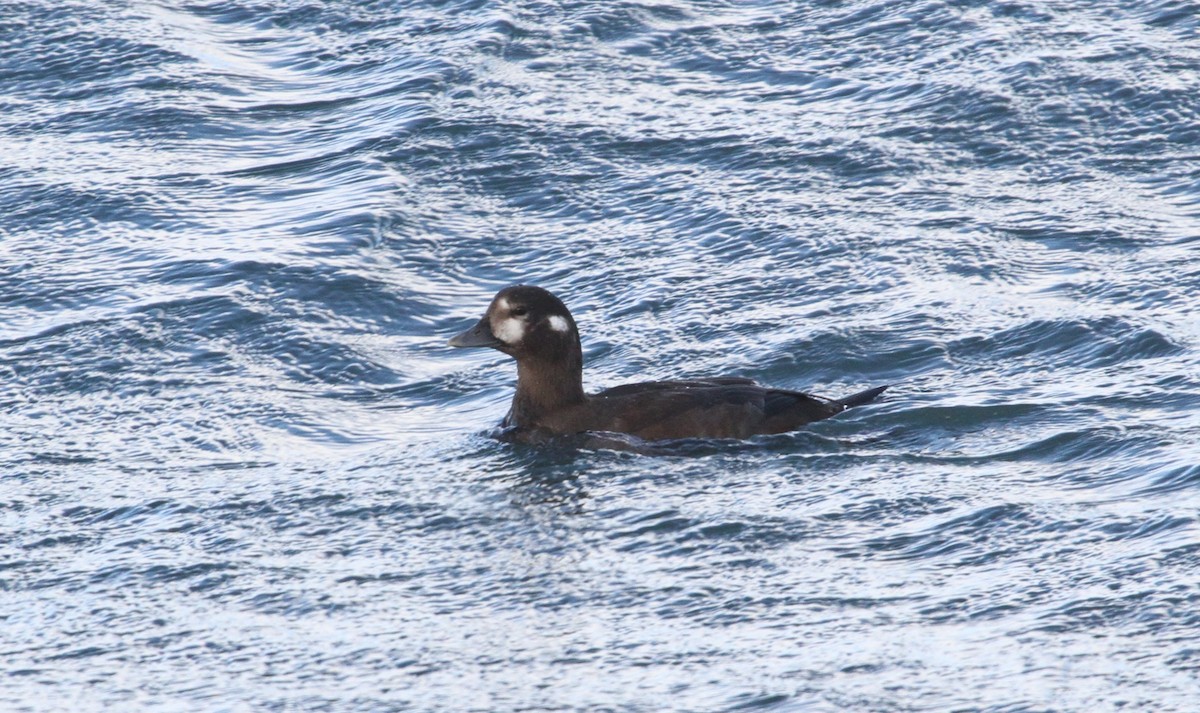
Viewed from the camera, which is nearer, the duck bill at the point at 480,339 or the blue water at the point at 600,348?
the blue water at the point at 600,348

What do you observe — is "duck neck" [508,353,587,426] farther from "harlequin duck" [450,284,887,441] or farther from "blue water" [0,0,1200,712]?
"blue water" [0,0,1200,712]

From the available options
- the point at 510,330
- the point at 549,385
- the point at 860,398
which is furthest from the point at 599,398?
the point at 860,398

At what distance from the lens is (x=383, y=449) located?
8781mm

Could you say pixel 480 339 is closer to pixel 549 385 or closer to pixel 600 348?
pixel 549 385

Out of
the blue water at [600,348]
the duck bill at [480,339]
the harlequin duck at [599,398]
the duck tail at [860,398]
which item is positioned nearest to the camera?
the blue water at [600,348]

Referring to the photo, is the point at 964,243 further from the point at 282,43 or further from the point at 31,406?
the point at 282,43

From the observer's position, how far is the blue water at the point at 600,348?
21.4 feet

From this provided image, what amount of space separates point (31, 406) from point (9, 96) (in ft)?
18.0

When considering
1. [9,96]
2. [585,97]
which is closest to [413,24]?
[585,97]

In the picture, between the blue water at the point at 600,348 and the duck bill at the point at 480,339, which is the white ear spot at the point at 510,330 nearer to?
the duck bill at the point at 480,339

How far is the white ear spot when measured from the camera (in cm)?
884

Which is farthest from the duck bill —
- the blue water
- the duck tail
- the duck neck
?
the duck tail

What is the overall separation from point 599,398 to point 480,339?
67 cm

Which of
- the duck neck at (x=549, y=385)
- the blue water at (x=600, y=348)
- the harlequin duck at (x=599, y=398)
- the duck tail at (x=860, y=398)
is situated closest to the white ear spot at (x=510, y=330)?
the harlequin duck at (x=599, y=398)
